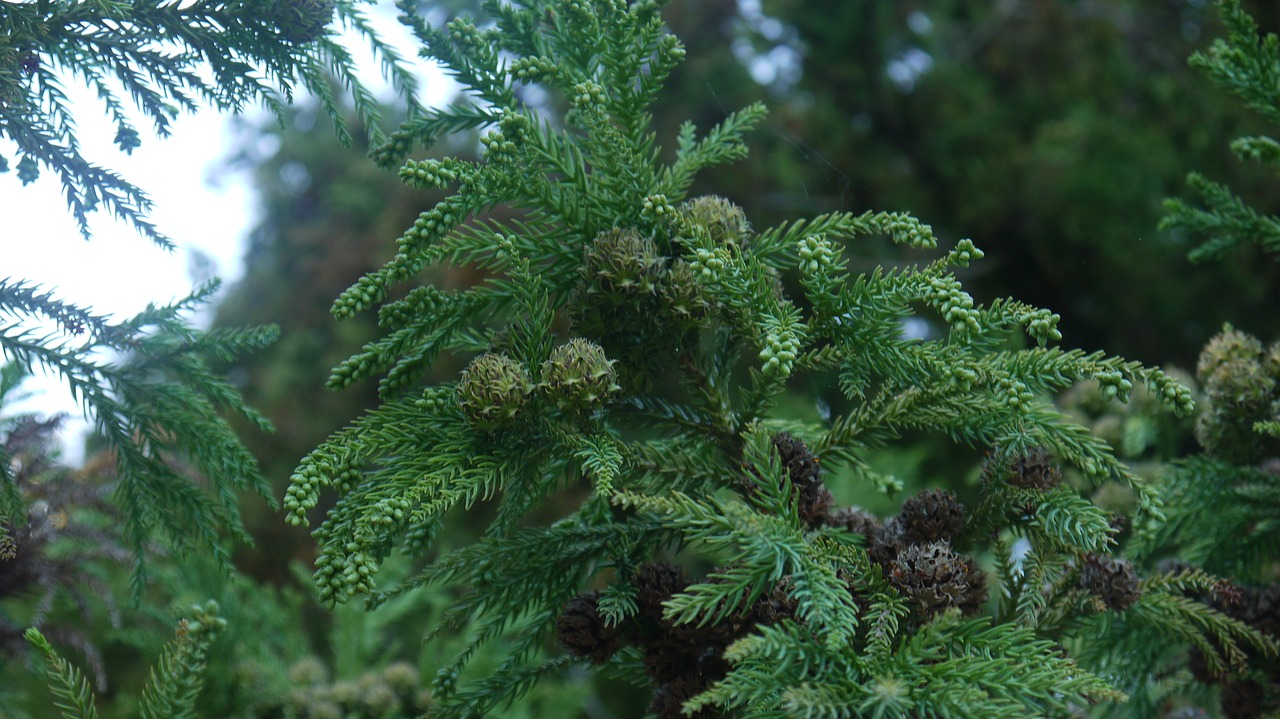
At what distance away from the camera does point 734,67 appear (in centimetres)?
329

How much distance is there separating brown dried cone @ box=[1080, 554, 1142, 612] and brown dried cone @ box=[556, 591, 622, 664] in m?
0.40

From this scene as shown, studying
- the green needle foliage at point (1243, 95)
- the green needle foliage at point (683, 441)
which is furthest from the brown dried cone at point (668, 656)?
the green needle foliage at point (1243, 95)

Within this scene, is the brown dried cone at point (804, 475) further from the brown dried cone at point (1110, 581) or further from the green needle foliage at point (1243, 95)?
the green needle foliage at point (1243, 95)

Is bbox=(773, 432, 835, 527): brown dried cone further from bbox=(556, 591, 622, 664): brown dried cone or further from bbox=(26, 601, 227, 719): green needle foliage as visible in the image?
bbox=(26, 601, 227, 719): green needle foliage

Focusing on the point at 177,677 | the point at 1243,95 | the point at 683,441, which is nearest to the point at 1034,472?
the point at 683,441

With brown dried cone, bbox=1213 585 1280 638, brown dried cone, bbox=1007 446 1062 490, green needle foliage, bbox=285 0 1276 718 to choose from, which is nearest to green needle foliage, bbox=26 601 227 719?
green needle foliage, bbox=285 0 1276 718

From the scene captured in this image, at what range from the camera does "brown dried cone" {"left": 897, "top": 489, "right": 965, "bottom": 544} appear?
2.35 ft

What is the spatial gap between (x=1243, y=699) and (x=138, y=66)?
1.17 m

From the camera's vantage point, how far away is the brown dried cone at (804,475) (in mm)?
724

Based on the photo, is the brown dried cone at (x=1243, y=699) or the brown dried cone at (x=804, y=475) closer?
the brown dried cone at (x=804, y=475)

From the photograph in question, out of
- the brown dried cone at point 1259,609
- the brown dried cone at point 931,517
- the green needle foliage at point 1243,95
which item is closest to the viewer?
the brown dried cone at point 931,517

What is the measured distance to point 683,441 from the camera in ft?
2.63

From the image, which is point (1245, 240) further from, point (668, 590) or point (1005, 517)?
point (668, 590)

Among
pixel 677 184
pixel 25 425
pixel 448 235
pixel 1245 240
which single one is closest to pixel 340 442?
pixel 448 235
